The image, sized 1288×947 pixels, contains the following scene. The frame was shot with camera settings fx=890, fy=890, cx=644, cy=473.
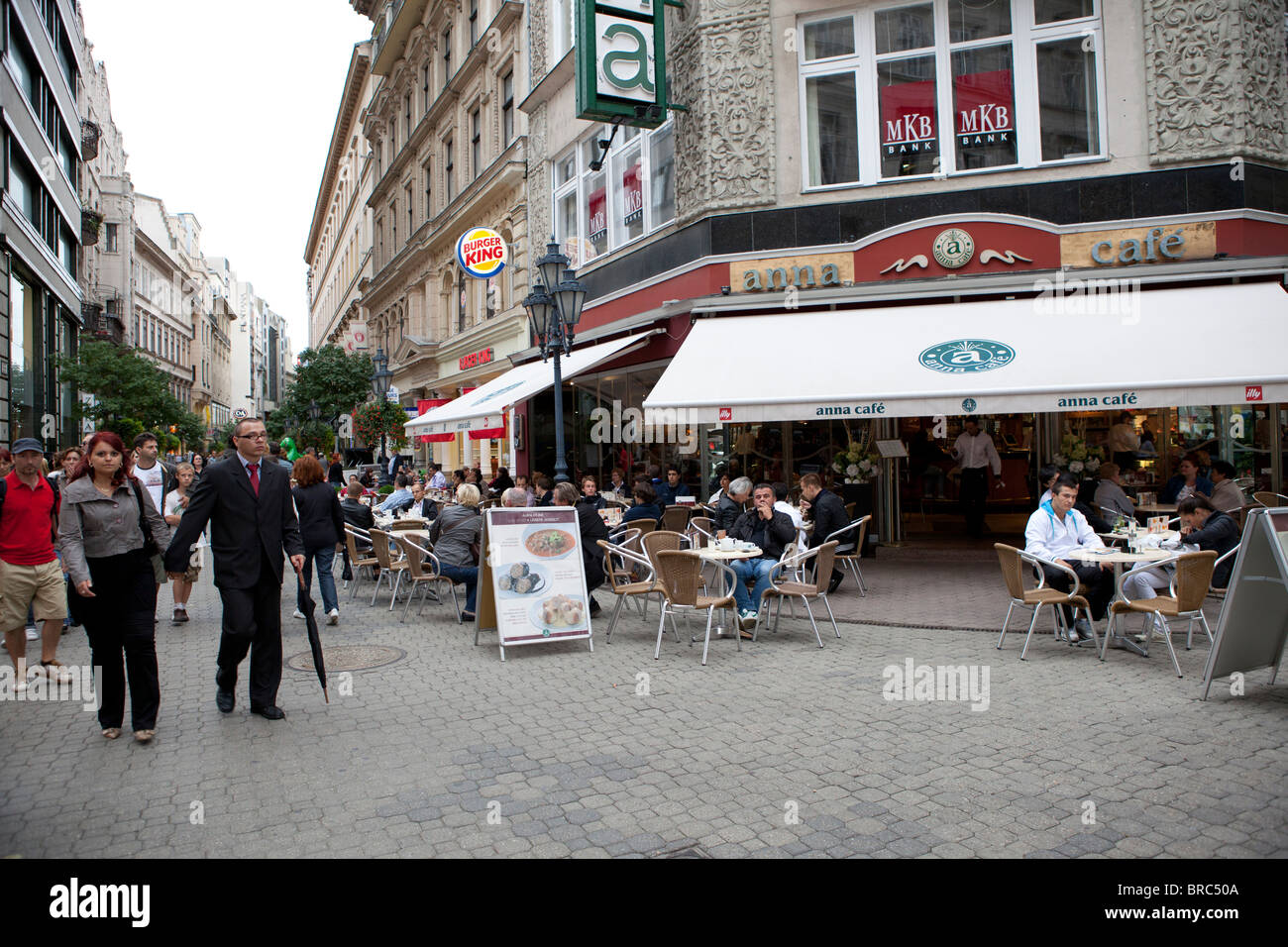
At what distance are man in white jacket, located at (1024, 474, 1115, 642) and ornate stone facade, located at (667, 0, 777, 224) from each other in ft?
23.3

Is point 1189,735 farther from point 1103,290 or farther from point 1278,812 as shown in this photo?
point 1103,290

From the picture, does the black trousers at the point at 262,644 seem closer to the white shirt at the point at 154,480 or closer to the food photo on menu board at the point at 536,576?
the food photo on menu board at the point at 536,576

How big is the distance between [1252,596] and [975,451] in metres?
8.45

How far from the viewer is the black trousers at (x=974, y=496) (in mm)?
14188

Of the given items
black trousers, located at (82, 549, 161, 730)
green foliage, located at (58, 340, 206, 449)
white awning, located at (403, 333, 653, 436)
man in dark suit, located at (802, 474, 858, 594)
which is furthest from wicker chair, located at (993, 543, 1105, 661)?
green foliage, located at (58, 340, 206, 449)

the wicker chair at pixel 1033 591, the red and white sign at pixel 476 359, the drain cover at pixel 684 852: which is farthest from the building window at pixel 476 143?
the drain cover at pixel 684 852

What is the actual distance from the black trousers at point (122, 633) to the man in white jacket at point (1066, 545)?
6637 millimetres

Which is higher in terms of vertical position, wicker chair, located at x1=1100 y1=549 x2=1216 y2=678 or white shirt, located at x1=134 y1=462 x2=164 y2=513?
white shirt, located at x1=134 y1=462 x2=164 y2=513

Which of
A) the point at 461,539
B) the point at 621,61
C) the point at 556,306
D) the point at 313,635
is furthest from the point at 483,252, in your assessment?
the point at 313,635

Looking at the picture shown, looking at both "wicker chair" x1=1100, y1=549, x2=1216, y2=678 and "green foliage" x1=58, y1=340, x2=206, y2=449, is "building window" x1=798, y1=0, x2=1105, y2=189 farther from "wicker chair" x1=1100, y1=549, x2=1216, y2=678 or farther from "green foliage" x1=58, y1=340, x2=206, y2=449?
"green foliage" x1=58, y1=340, x2=206, y2=449

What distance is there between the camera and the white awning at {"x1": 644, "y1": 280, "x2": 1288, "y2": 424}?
9828 mm

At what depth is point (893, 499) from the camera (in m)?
14.0
